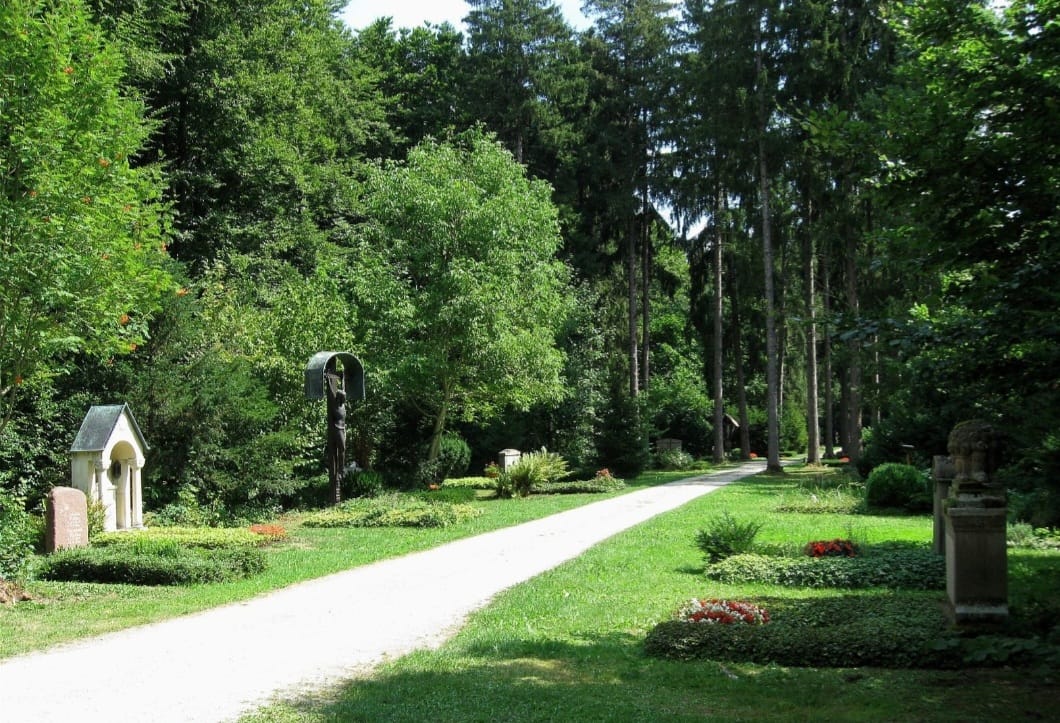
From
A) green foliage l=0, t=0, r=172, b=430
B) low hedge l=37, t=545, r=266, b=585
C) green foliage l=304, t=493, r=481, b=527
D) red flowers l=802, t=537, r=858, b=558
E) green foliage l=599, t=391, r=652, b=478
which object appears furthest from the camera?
green foliage l=599, t=391, r=652, b=478

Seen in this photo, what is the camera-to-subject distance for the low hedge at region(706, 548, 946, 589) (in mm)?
9805

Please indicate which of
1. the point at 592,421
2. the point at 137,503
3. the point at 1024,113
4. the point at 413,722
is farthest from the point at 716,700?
the point at 592,421

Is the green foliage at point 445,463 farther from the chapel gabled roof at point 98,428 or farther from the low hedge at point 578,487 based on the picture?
the chapel gabled roof at point 98,428

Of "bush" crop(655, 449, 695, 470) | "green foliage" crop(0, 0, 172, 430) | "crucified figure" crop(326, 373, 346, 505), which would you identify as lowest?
"bush" crop(655, 449, 695, 470)

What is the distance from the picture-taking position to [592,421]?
32375 millimetres

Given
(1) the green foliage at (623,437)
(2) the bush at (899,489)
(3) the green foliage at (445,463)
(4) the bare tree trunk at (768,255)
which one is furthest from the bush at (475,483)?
(2) the bush at (899,489)

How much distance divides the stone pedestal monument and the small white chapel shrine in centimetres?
1249

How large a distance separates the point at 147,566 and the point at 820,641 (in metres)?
7.83

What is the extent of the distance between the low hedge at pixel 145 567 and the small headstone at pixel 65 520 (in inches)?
32.8

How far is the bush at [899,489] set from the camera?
1730 centimetres

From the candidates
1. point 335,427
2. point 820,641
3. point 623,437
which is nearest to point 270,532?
point 335,427

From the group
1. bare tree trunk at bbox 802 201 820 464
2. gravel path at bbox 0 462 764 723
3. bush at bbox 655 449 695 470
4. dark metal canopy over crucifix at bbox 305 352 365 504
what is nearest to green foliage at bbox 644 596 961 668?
gravel path at bbox 0 462 764 723

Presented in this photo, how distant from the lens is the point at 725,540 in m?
11.5

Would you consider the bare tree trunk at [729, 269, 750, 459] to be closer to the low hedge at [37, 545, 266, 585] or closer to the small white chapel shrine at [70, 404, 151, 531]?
the small white chapel shrine at [70, 404, 151, 531]
